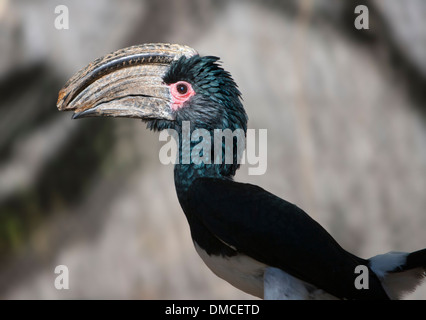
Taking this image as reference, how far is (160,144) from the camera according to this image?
132 inches

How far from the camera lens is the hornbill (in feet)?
5.62

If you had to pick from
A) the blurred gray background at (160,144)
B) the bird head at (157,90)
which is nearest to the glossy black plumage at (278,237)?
the bird head at (157,90)

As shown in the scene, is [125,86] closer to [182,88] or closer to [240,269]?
[182,88]

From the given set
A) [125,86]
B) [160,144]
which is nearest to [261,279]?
[125,86]

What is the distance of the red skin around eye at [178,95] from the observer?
2.00 m

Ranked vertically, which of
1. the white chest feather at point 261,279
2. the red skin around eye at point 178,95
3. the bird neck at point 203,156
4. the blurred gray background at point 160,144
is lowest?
the white chest feather at point 261,279

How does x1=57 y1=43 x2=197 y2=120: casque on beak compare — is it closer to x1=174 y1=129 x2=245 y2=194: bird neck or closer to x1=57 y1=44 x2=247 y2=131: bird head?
x1=57 y1=44 x2=247 y2=131: bird head

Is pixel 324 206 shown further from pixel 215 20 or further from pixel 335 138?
pixel 215 20

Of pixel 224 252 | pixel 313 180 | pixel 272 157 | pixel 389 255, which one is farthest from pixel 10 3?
pixel 389 255

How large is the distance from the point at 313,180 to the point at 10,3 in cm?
200

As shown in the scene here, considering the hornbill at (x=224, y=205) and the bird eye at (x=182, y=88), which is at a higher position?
the bird eye at (x=182, y=88)

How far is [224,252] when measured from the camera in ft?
5.89

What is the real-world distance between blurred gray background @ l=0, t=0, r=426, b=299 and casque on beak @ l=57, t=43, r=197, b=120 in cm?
137

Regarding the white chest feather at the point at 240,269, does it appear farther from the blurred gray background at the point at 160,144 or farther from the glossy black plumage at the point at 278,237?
the blurred gray background at the point at 160,144
